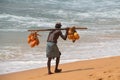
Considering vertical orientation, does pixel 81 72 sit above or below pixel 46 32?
above

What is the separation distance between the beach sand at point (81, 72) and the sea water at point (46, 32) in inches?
25.3

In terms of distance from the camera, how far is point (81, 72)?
905 cm

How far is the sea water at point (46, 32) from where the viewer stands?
11914 millimetres

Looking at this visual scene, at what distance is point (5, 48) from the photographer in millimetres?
13234

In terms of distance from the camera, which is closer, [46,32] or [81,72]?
[81,72]

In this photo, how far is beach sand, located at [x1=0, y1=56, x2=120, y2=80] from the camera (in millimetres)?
8461

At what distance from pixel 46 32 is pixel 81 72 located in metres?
8.12

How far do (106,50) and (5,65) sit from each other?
3.64 metres

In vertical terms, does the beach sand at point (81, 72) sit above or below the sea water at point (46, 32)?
above

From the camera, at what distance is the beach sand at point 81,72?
27.8ft

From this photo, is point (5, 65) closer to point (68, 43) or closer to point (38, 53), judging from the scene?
point (38, 53)

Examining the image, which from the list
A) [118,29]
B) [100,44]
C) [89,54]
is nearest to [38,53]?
[89,54]

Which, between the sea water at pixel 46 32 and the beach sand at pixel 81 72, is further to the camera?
the sea water at pixel 46 32

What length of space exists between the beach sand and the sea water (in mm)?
643
